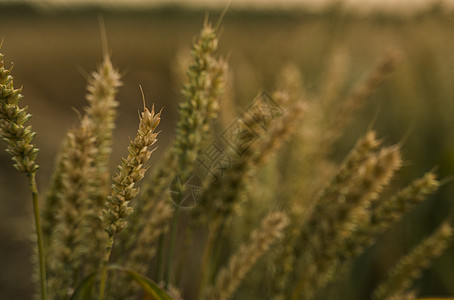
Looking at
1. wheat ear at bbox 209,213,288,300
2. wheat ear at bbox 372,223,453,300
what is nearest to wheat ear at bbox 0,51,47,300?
wheat ear at bbox 209,213,288,300

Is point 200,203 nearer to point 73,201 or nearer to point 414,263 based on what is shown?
point 73,201

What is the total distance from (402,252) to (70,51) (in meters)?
5.91

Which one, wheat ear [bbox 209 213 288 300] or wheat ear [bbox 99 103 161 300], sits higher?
wheat ear [bbox 99 103 161 300]

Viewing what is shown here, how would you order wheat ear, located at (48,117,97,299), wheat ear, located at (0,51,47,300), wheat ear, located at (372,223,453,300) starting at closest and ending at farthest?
wheat ear, located at (0,51,47,300) < wheat ear, located at (48,117,97,299) < wheat ear, located at (372,223,453,300)

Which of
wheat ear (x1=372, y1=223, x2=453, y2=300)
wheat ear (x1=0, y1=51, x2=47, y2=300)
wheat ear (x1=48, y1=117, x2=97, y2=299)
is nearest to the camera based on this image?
wheat ear (x1=0, y1=51, x2=47, y2=300)

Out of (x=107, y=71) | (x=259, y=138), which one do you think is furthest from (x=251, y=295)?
(x=107, y=71)

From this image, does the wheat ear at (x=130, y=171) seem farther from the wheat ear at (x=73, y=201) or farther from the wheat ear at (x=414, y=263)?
the wheat ear at (x=414, y=263)

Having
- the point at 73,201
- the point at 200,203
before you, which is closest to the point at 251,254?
the point at 200,203

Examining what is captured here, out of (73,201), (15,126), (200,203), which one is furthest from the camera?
(200,203)

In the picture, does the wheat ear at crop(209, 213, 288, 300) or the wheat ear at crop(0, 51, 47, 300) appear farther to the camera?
the wheat ear at crop(209, 213, 288, 300)

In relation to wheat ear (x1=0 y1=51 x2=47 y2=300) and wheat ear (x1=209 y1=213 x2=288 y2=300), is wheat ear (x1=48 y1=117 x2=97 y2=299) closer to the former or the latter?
wheat ear (x1=0 y1=51 x2=47 y2=300)

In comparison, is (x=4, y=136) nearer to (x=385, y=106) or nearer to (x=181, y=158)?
(x=181, y=158)

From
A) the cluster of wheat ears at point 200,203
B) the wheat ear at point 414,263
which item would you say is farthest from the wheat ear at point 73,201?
the wheat ear at point 414,263

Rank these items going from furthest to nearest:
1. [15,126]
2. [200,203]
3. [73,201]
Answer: [200,203] < [73,201] < [15,126]
